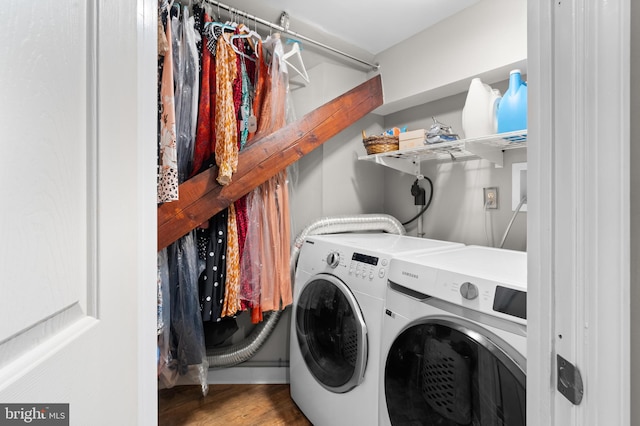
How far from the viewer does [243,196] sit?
1.54 meters

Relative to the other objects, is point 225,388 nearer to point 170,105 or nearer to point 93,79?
point 170,105

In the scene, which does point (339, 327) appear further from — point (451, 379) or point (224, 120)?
point (224, 120)

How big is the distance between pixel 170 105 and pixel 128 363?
0.96 meters

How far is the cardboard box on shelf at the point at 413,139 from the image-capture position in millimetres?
1618

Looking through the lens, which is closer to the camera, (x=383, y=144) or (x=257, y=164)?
(x=257, y=164)

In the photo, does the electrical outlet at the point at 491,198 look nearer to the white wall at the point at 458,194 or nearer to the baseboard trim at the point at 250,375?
the white wall at the point at 458,194

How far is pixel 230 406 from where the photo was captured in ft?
5.32

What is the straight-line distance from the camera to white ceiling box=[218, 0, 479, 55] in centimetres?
155

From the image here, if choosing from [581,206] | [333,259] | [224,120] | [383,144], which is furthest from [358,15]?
[581,206]

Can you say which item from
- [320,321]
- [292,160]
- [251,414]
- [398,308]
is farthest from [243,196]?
[251,414]

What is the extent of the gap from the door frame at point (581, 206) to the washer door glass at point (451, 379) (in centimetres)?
33

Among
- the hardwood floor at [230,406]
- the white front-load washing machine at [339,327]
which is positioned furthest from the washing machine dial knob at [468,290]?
the hardwood floor at [230,406]

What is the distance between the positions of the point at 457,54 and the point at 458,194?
79 centimetres

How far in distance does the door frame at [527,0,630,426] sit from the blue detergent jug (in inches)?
36.0
